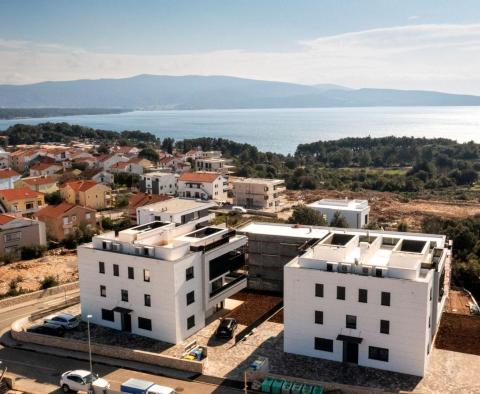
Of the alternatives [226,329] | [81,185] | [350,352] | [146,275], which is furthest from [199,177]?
[350,352]

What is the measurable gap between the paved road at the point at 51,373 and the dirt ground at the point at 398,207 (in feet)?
125

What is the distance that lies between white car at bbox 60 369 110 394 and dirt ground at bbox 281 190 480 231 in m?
40.1

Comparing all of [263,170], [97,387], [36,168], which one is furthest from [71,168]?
[97,387]

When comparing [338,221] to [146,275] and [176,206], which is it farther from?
[146,275]

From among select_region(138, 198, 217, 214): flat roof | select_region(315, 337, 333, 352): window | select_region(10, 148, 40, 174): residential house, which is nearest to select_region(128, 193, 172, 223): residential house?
select_region(138, 198, 217, 214): flat roof

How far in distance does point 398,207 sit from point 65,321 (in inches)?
Result: 2035

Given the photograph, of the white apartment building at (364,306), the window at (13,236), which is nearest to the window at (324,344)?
the white apartment building at (364,306)

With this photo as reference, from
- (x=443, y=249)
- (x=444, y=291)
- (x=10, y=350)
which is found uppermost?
(x=443, y=249)

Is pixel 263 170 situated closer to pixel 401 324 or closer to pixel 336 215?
pixel 336 215

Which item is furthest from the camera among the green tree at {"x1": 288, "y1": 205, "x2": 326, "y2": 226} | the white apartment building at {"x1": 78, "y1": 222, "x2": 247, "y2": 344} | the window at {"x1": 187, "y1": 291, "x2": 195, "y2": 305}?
the green tree at {"x1": 288, "y1": 205, "x2": 326, "y2": 226}

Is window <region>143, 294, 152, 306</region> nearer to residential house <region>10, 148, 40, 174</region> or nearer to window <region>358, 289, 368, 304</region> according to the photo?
window <region>358, 289, 368, 304</region>

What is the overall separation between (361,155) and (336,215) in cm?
7975

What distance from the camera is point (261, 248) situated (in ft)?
103

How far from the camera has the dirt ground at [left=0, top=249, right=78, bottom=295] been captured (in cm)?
3512
